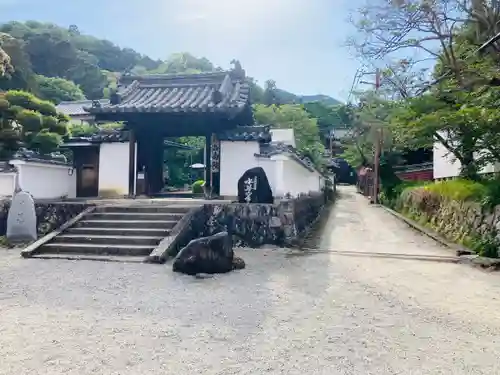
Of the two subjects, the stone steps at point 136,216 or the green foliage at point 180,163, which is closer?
the stone steps at point 136,216

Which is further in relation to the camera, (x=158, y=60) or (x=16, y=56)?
(x=158, y=60)

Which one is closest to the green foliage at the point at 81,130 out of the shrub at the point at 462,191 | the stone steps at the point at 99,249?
the stone steps at the point at 99,249

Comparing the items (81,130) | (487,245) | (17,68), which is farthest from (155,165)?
(17,68)

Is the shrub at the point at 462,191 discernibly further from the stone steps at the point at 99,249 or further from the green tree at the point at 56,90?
the green tree at the point at 56,90

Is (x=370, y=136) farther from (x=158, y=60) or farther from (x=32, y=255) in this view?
(x=158, y=60)

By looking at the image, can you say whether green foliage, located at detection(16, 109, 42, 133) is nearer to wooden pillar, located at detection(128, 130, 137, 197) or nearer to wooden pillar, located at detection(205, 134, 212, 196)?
wooden pillar, located at detection(128, 130, 137, 197)

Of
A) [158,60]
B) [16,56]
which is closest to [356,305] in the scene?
[16,56]

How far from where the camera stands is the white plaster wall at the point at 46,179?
12.5 metres

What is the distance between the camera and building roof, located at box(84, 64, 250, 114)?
1334 centimetres

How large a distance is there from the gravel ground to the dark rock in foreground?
0.28 m

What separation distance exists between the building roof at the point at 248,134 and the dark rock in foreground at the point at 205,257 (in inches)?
240

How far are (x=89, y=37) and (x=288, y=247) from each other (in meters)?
85.4

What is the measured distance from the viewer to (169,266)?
800cm

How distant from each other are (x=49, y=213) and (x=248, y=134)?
6.23m
